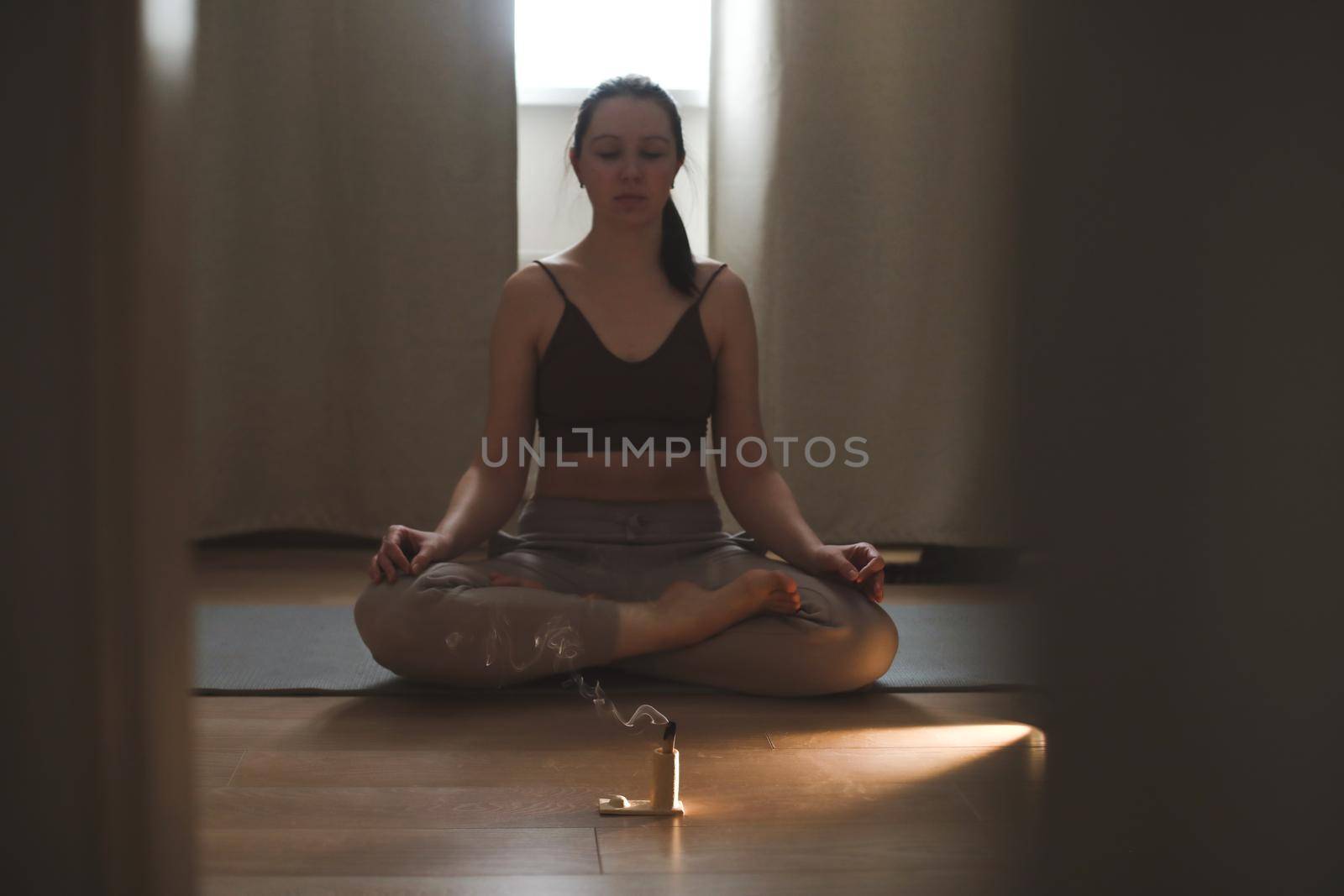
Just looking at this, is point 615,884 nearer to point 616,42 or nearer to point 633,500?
point 633,500

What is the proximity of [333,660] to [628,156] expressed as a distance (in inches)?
30.2

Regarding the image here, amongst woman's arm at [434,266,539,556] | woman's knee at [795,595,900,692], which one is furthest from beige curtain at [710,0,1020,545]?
woman's knee at [795,595,900,692]

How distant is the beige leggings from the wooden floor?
0.03 m

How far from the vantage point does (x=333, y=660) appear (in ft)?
5.62

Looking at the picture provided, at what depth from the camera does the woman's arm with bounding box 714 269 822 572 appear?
1.71 m

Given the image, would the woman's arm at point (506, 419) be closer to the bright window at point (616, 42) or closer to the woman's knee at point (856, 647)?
the woman's knee at point (856, 647)

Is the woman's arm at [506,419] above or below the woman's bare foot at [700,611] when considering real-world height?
above

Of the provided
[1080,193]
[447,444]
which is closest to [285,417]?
[447,444]

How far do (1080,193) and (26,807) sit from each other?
0.32m

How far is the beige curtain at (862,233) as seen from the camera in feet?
8.41

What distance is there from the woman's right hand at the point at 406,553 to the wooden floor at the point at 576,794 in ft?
0.50

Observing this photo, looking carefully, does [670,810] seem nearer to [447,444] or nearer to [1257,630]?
[1257,630]

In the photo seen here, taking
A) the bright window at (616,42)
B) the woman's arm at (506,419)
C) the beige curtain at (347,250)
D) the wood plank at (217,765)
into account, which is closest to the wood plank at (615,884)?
the wood plank at (217,765)

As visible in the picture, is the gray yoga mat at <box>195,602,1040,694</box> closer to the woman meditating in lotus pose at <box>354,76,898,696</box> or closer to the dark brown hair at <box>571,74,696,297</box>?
the woman meditating in lotus pose at <box>354,76,898,696</box>
